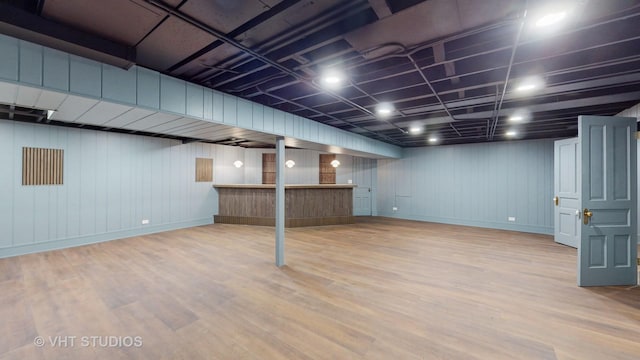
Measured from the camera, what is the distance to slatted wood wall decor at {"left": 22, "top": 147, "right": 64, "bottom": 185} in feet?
16.0

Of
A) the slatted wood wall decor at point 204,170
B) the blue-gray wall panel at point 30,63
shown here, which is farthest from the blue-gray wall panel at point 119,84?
the slatted wood wall decor at point 204,170

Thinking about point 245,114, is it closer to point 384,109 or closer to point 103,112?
→ point 103,112

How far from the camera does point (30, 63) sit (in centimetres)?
206

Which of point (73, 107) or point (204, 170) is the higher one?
point (73, 107)

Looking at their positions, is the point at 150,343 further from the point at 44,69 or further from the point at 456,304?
the point at 456,304

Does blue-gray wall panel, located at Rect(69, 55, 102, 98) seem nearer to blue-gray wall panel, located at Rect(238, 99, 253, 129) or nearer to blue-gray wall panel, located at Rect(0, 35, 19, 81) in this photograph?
blue-gray wall panel, located at Rect(0, 35, 19, 81)

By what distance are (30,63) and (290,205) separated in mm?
5794

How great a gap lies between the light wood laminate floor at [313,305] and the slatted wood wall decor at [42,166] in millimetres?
1384

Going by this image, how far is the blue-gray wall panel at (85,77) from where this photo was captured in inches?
89.7

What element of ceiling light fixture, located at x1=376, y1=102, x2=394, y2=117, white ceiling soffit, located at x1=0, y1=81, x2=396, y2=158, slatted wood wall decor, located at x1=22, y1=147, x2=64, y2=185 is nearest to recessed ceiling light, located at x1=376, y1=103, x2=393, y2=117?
ceiling light fixture, located at x1=376, y1=102, x2=394, y2=117

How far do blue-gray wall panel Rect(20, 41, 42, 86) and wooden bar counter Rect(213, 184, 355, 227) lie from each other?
5342 mm

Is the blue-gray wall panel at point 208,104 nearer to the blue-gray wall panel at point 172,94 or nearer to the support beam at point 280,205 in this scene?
the blue-gray wall panel at point 172,94

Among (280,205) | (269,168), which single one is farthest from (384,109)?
(269,168)

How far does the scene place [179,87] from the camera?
302 cm
